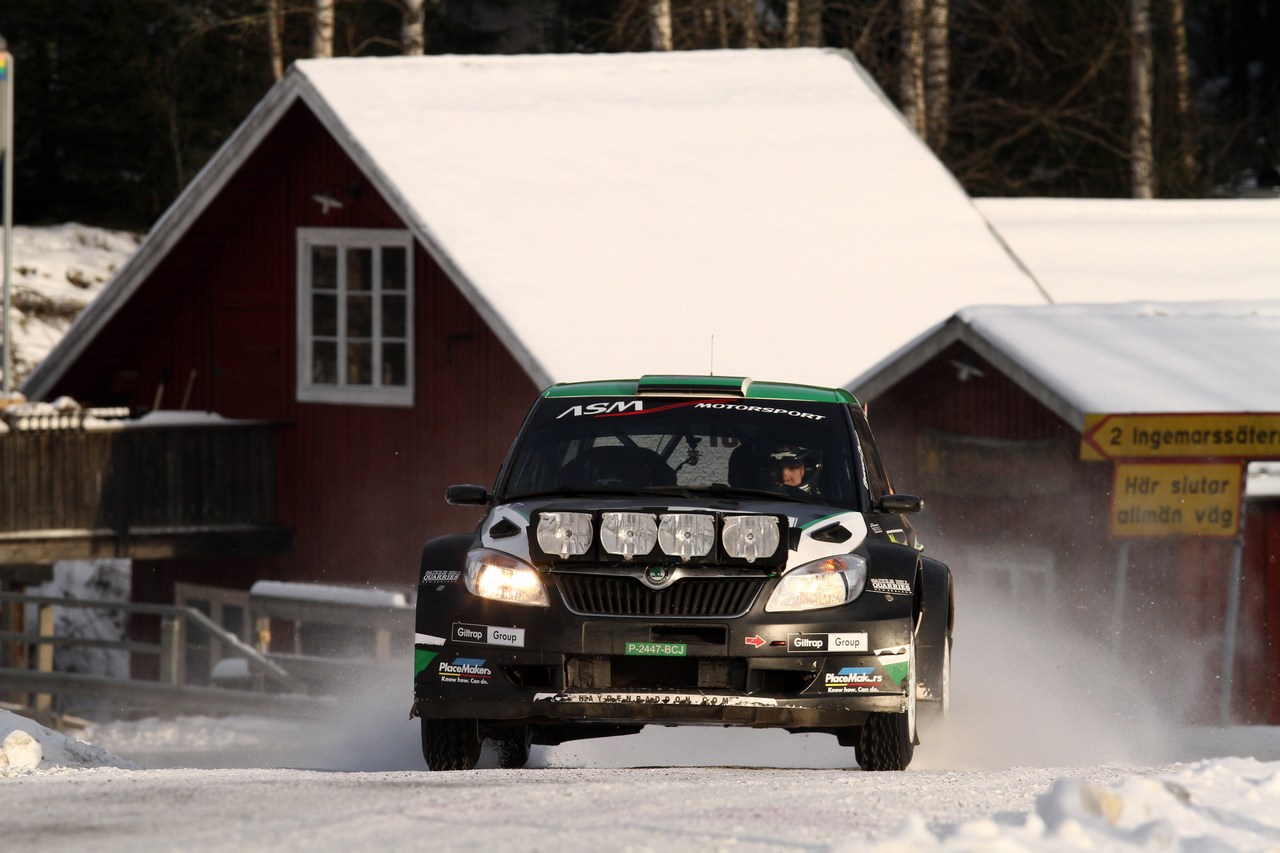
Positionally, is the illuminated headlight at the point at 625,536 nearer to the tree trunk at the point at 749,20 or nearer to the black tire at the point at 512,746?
the black tire at the point at 512,746

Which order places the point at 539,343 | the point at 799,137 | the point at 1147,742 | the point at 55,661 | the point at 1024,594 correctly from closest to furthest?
the point at 1147,742, the point at 1024,594, the point at 539,343, the point at 799,137, the point at 55,661

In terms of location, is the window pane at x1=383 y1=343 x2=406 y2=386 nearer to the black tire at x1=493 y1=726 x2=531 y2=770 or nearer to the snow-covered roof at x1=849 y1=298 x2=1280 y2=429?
the snow-covered roof at x1=849 y1=298 x2=1280 y2=429

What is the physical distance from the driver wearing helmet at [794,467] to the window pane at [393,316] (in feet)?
49.2

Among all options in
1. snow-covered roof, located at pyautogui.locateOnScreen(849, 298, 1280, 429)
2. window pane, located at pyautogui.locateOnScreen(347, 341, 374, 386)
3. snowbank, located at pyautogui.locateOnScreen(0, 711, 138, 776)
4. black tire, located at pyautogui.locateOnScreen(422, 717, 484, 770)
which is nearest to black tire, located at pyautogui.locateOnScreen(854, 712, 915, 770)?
black tire, located at pyautogui.locateOnScreen(422, 717, 484, 770)

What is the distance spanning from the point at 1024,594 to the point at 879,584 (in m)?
10.5

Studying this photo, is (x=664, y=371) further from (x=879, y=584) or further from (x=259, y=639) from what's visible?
(x=879, y=584)

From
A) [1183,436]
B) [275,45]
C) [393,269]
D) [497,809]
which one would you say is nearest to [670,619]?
[497,809]

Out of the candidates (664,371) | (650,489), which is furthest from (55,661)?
(650,489)

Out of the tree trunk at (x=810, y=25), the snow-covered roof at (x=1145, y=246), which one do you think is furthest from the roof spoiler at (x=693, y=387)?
the tree trunk at (x=810, y=25)

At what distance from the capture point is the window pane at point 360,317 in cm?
2508

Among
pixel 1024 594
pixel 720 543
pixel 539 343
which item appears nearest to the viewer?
pixel 720 543

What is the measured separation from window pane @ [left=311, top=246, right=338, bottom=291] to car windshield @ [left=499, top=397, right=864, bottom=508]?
598 inches

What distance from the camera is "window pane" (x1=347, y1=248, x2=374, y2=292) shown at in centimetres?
2503

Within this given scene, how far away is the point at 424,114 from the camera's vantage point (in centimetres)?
2531
